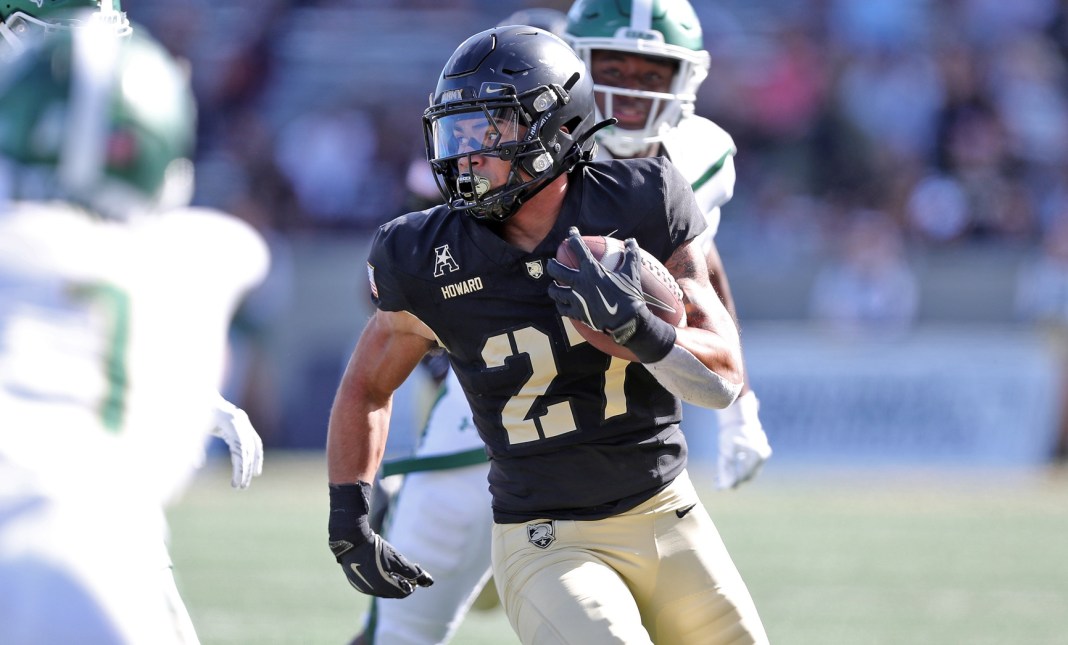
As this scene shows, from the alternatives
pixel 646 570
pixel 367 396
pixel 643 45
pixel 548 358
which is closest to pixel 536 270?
pixel 548 358

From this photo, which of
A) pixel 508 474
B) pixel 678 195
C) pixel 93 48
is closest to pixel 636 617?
pixel 508 474

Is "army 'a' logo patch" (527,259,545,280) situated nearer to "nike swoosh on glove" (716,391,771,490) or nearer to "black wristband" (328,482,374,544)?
"black wristband" (328,482,374,544)

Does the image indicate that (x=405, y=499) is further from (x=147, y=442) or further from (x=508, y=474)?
(x=147, y=442)

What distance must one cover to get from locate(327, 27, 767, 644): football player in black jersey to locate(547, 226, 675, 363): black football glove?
5.0 inches

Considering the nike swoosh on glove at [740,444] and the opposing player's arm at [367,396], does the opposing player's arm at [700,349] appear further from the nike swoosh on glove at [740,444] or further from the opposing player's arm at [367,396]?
the nike swoosh on glove at [740,444]

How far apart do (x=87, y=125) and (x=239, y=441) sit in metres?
1.18

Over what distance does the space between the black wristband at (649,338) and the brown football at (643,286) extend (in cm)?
8

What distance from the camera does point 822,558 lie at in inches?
302

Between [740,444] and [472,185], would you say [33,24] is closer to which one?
[472,185]

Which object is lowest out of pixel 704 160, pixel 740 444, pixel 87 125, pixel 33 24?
pixel 740 444

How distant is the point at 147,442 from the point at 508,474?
3.68 feet

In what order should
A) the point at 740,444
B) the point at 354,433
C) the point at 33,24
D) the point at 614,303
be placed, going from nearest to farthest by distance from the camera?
the point at 614,303
the point at 354,433
the point at 33,24
the point at 740,444

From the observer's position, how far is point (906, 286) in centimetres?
1149

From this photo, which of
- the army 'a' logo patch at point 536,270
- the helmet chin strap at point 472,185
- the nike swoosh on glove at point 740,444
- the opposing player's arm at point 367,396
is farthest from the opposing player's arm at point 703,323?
the nike swoosh on glove at point 740,444
